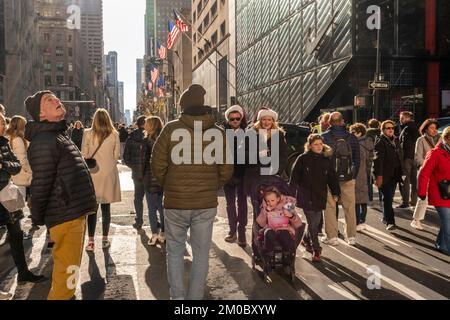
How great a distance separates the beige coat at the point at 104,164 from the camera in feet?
24.0

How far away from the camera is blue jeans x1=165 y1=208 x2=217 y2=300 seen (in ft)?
15.1

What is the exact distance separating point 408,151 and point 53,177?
8.65m

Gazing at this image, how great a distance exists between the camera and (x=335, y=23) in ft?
86.9

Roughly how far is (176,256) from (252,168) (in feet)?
9.11

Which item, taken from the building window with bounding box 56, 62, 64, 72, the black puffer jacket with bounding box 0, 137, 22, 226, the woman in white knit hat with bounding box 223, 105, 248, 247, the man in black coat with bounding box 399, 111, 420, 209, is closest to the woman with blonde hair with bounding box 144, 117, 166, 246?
the woman in white knit hat with bounding box 223, 105, 248, 247

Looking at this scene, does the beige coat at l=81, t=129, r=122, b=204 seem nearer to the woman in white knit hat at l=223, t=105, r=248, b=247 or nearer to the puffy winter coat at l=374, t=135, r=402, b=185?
the woman in white knit hat at l=223, t=105, r=248, b=247

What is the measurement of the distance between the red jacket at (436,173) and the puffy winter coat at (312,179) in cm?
131

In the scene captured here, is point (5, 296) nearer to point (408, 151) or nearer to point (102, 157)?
point (102, 157)

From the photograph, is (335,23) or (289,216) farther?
(335,23)

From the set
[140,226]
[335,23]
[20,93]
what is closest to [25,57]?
[20,93]

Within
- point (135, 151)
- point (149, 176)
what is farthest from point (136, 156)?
point (149, 176)

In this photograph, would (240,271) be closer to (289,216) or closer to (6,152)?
(289,216)

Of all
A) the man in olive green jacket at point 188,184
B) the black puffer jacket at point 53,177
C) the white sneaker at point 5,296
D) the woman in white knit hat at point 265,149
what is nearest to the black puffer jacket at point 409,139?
the woman in white knit hat at point 265,149

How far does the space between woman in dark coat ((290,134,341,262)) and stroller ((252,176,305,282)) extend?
0.47 metres
